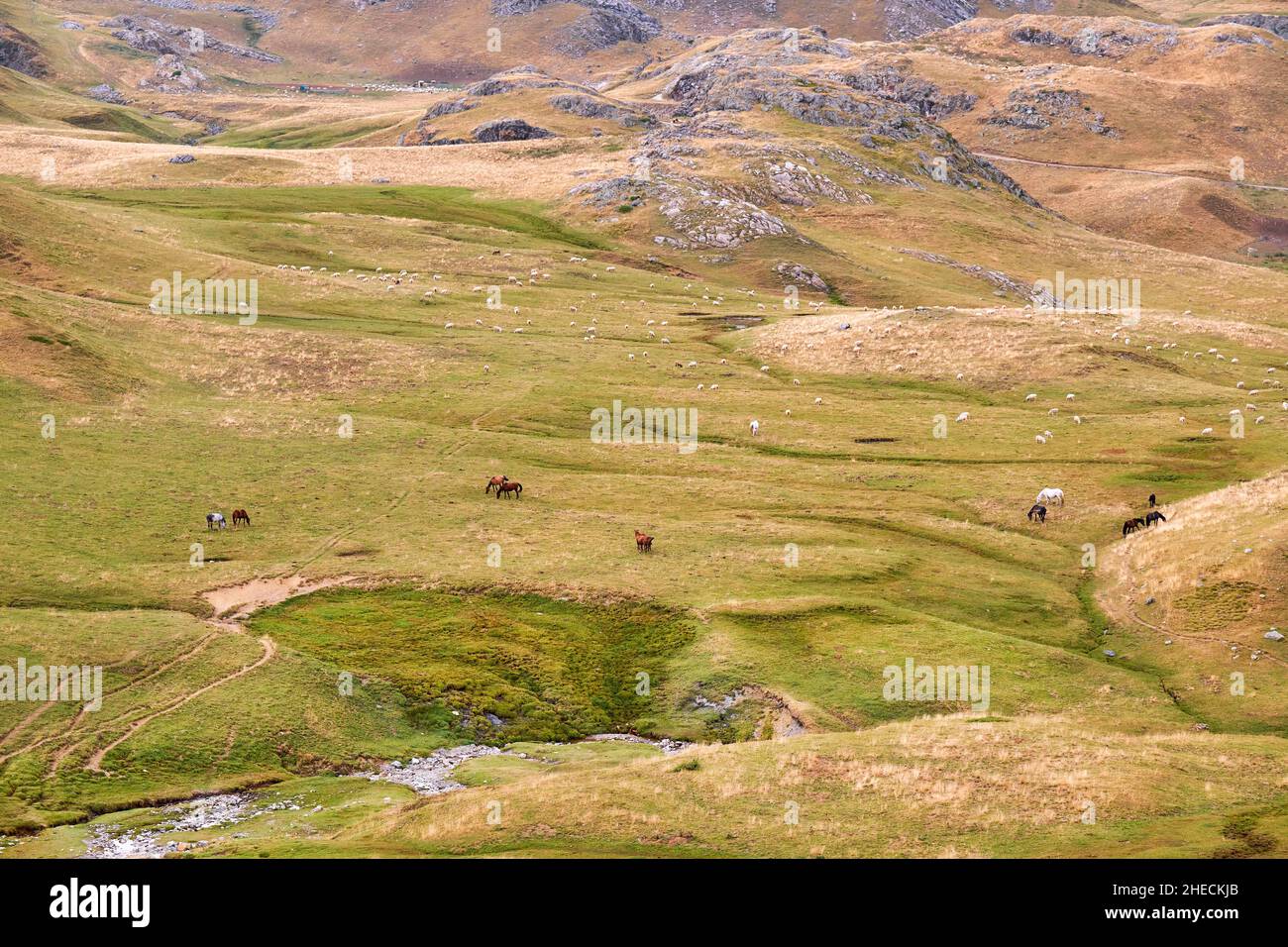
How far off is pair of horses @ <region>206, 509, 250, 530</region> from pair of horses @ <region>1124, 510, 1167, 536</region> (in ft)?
156

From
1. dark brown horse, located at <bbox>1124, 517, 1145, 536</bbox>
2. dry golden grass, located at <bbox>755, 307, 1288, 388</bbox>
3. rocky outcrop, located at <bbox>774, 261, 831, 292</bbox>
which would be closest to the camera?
dark brown horse, located at <bbox>1124, 517, 1145, 536</bbox>

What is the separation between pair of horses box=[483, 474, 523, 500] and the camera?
6669 centimetres

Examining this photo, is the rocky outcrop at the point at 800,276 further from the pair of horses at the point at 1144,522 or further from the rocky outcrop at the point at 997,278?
the pair of horses at the point at 1144,522

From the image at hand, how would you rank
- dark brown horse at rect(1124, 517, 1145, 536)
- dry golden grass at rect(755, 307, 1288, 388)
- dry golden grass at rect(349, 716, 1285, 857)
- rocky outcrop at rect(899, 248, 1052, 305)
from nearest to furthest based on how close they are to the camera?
dry golden grass at rect(349, 716, 1285, 857), dark brown horse at rect(1124, 517, 1145, 536), dry golden grass at rect(755, 307, 1288, 388), rocky outcrop at rect(899, 248, 1052, 305)

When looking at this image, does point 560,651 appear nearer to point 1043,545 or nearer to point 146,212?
point 1043,545

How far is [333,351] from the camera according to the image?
93.8 m

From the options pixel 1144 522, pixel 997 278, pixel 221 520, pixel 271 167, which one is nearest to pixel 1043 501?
pixel 1144 522

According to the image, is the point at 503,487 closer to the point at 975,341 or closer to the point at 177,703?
the point at 177,703

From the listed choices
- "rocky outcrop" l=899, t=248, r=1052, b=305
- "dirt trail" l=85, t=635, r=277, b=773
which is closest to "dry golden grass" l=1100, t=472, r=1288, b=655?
"dirt trail" l=85, t=635, r=277, b=773

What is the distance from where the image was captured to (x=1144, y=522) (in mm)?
63500

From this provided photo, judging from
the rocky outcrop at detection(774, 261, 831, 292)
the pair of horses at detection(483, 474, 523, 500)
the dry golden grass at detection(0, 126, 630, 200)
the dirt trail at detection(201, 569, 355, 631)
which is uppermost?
the dry golden grass at detection(0, 126, 630, 200)

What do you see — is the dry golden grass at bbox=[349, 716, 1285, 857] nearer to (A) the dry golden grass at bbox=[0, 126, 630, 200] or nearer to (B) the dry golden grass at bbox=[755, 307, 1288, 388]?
(B) the dry golden grass at bbox=[755, 307, 1288, 388]
